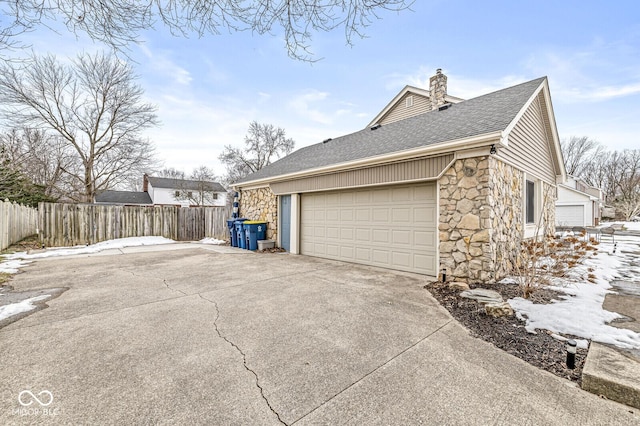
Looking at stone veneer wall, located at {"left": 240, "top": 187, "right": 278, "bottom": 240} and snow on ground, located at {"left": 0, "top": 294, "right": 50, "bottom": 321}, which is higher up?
stone veneer wall, located at {"left": 240, "top": 187, "right": 278, "bottom": 240}

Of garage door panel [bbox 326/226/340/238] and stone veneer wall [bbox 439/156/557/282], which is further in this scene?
garage door panel [bbox 326/226/340/238]

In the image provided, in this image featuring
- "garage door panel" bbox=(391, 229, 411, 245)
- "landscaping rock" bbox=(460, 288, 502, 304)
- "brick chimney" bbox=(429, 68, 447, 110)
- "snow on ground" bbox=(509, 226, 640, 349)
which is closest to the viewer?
"snow on ground" bbox=(509, 226, 640, 349)

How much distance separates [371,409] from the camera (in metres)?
1.77

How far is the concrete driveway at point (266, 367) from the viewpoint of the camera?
5.69ft

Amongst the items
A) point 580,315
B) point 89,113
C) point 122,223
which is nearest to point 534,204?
point 580,315

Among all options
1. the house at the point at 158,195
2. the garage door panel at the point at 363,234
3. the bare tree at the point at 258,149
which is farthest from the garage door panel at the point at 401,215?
the house at the point at 158,195

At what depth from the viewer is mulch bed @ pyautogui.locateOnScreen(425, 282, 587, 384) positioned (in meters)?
2.34

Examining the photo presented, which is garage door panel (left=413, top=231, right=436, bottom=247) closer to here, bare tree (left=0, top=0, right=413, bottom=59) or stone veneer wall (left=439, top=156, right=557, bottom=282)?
stone veneer wall (left=439, top=156, right=557, bottom=282)

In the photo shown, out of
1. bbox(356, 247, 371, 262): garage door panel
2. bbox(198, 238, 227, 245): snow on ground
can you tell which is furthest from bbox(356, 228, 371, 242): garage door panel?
bbox(198, 238, 227, 245): snow on ground

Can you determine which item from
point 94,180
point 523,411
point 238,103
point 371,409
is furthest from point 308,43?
point 94,180

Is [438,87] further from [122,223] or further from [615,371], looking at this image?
[122,223]

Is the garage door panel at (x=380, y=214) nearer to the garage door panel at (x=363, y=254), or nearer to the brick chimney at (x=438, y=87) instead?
the garage door panel at (x=363, y=254)

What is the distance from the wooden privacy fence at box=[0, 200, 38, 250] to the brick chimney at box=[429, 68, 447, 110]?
1528 cm

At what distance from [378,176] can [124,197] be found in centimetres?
3199
